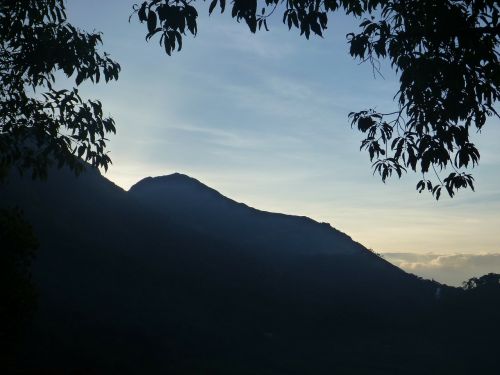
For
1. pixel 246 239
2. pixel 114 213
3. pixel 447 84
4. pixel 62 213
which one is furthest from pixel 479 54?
pixel 246 239

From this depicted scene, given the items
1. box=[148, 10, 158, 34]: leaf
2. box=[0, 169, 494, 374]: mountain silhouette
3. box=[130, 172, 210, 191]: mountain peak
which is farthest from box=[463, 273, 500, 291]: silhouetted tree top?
box=[148, 10, 158, 34]: leaf

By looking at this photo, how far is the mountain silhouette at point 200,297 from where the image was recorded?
148 feet

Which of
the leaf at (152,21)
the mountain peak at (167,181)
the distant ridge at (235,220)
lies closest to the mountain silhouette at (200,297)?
the distant ridge at (235,220)

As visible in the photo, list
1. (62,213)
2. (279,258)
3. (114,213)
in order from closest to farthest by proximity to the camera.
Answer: (62,213)
(114,213)
(279,258)

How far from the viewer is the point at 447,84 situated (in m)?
6.64

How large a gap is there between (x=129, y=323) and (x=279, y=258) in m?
40.2

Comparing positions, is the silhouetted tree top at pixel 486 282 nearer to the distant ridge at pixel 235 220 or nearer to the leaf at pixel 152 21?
the distant ridge at pixel 235 220

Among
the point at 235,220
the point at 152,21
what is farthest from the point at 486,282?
the point at 152,21

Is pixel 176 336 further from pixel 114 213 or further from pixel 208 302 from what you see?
pixel 114 213

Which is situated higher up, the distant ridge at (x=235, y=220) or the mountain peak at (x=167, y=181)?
the mountain peak at (x=167, y=181)

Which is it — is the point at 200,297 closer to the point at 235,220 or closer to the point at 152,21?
the point at 235,220

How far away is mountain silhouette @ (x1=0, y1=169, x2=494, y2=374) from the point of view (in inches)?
1777

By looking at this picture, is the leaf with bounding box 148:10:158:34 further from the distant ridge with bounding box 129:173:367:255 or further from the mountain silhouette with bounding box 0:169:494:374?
the distant ridge with bounding box 129:173:367:255

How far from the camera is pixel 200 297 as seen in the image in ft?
212
